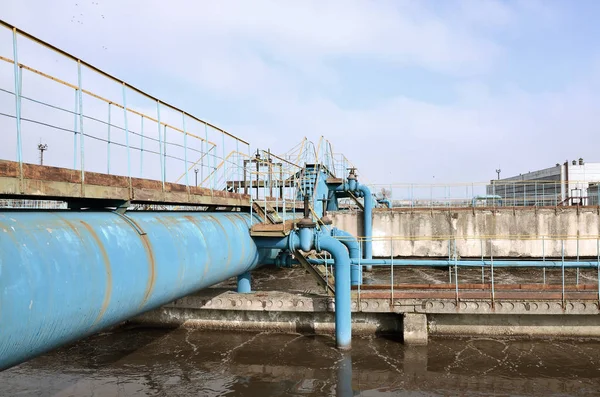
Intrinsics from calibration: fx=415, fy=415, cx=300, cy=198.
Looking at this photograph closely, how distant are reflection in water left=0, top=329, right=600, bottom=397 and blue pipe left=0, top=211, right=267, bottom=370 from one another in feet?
10.8

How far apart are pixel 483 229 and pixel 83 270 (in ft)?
67.3

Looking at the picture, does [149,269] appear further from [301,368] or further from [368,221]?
[368,221]

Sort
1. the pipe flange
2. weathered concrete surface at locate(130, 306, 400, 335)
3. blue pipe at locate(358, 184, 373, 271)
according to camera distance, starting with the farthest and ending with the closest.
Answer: blue pipe at locate(358, 184, 373, 271) → weathered concrete surface at locate(130, 306, 400, 335) → the pipe flange

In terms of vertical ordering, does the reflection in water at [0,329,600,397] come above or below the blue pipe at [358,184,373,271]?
below

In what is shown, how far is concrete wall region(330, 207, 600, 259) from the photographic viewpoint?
20.8 meters

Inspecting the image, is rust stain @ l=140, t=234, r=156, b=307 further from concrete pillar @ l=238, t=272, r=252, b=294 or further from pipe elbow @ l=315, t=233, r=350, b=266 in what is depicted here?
concrete pillar @ l=238, t=272, r=252, b=294

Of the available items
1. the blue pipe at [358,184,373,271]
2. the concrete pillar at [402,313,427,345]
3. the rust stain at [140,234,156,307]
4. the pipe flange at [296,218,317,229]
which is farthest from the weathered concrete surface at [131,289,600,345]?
the blue pipe at [358,184,373,271]

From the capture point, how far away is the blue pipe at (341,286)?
995 centimetres

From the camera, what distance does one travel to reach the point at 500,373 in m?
9.12

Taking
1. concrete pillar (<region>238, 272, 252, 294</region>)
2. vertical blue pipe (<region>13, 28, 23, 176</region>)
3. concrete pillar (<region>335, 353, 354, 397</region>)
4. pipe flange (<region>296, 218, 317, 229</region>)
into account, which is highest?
vertical blue pipe (<region>13, 28, 23, 176</region>)

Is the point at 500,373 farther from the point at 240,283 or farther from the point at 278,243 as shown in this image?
the point at 240,283

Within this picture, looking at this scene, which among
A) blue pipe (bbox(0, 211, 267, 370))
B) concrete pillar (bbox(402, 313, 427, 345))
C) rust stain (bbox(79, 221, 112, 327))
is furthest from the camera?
concrete pillar (bbox(402, 313, 427, 345))

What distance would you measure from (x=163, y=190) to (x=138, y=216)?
1140 millimetres

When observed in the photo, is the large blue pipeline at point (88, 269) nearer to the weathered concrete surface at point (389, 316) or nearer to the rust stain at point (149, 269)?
the rust stain at point (149, 269)
